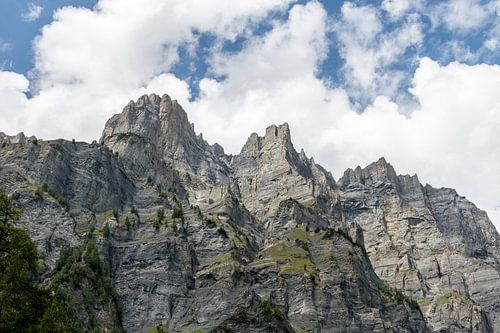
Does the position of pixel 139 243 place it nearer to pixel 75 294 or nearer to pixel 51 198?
pixel 51 198

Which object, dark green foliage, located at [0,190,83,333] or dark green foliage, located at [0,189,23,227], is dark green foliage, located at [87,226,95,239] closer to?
dark green foliage, located at [0,189,23,227]

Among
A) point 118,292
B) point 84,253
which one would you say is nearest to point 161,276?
point 118,292

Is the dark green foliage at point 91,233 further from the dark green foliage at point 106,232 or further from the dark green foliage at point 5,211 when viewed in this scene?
the dark green foliage at point 5,211

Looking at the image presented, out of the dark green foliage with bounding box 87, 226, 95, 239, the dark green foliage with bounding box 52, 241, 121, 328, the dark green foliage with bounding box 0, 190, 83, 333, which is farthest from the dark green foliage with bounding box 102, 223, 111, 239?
the dark green foliage with bounding box 0, 190, 83, 333

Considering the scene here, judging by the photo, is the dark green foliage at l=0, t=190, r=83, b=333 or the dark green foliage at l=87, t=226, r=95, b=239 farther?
the dark green foliage at l=87, t=226, r=95, b=239

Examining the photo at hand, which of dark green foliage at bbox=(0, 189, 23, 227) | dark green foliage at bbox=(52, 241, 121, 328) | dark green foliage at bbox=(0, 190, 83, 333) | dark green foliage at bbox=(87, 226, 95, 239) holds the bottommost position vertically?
dark green foliage at bbox=(0, 190, 83, 333)

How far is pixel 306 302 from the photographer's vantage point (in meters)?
176

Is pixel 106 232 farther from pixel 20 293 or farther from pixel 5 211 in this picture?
pixel 20 293

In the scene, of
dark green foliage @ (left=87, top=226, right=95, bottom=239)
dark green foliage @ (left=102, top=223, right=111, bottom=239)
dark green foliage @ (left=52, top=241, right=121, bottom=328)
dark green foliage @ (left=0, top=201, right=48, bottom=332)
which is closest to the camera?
dark green foliage @ (left=0, top=201, right=48, bottom=332)

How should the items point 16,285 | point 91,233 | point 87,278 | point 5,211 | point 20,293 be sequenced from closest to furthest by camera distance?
point 16,285 < point 20,293 < point 5,211 < point 87,278 < point 91,233

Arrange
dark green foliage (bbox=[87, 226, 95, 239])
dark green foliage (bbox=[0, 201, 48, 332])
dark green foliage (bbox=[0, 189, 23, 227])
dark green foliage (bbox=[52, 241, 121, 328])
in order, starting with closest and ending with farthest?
dark green foliage (bbox=[0, 201, 48, 332]) < dark green foliage (bbox=[0, 189, 23, 227]) < dark green foliage (bbox=[52, 241, 121, 328]) < dark green foliage (bbox=[87, 226, 95, 239])

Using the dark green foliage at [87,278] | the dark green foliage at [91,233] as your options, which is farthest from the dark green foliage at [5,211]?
the dark green foliage at [91,233]

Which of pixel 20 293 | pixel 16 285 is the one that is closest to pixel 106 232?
pixel 20 293

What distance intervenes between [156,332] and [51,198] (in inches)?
2216
